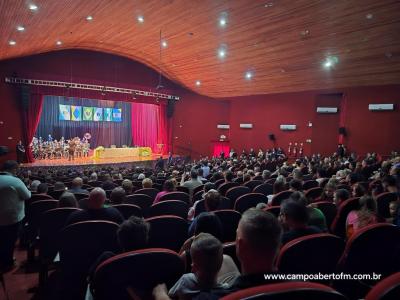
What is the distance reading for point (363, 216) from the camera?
308 centimetres

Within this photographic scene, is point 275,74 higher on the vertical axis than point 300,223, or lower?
higher

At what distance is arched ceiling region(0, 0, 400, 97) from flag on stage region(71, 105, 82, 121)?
15.3 feet

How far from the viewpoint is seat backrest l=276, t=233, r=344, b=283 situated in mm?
2021

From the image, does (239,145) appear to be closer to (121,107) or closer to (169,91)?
(169,91)

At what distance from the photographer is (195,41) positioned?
13.5 m

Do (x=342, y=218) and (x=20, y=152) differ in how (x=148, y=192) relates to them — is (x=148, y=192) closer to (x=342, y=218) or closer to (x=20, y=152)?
(x=342, y=218)

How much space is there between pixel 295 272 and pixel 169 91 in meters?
19.6

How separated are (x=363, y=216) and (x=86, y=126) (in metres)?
20.7

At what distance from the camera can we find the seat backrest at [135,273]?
67.2 inches

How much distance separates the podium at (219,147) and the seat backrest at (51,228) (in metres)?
18.3

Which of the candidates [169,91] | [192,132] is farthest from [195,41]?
[192,132]

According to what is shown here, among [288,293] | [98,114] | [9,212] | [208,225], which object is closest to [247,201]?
[208,225]

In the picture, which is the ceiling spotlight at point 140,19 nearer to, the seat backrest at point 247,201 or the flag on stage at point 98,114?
the seat backrest at point 247,201

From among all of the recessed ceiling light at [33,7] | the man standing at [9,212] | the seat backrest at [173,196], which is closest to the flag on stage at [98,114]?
the recessed ceiling light at [33,7]
